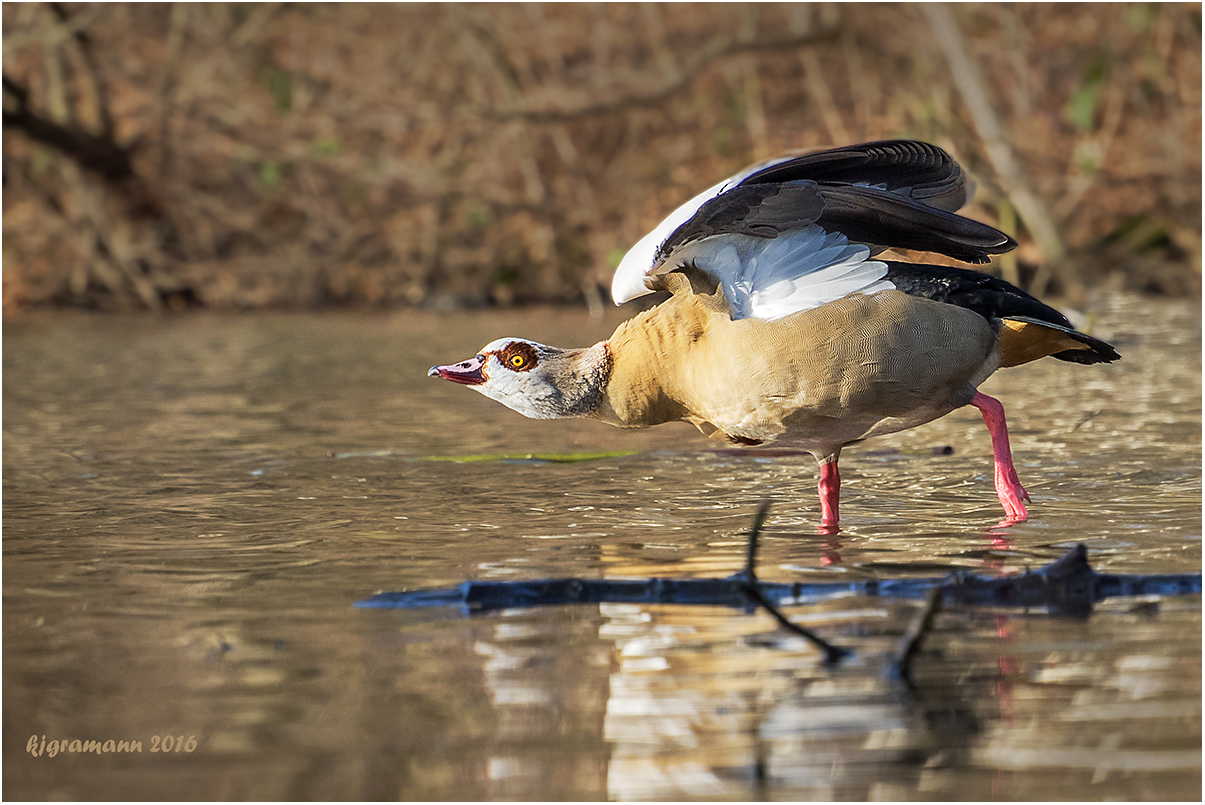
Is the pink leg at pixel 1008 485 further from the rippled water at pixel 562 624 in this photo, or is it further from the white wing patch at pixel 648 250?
the white wing patch at pixel 648 250

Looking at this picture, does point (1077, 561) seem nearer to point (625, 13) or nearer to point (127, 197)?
point (127, 197)

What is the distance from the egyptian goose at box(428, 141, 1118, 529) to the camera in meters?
4.48

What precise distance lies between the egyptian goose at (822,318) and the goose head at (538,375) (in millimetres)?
10

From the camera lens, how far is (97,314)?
1570 centimetres

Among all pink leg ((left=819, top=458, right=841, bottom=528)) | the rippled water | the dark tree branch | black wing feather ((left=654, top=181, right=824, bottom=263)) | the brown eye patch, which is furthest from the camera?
the dark tree branch

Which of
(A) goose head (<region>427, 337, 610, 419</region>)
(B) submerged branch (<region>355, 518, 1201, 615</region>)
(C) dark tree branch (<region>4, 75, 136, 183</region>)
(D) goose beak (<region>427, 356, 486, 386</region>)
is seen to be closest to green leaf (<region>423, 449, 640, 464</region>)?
(A) goose head (<region>427, 337, 610, 419</region>)

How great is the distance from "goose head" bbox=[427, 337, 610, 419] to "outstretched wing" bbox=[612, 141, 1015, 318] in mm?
310

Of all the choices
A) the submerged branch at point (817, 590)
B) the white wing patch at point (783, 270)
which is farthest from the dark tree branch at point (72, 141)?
the submerged branch at point (817, 590)

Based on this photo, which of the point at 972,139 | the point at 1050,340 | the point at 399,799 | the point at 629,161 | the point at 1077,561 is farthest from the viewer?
the point at 629,161

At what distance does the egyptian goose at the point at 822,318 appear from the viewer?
448cm

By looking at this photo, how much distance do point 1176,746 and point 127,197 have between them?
1559 cm

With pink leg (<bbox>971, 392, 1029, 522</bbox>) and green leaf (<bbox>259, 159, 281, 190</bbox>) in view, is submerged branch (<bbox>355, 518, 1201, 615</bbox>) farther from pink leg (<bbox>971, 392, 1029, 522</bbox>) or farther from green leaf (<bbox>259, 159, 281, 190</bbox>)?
green leaf (<bbox>259, 159, 281, 190</bbox>)

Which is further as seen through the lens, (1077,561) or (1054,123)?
(1054,123)

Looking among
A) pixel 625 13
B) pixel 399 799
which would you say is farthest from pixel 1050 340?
pixel 625 13
